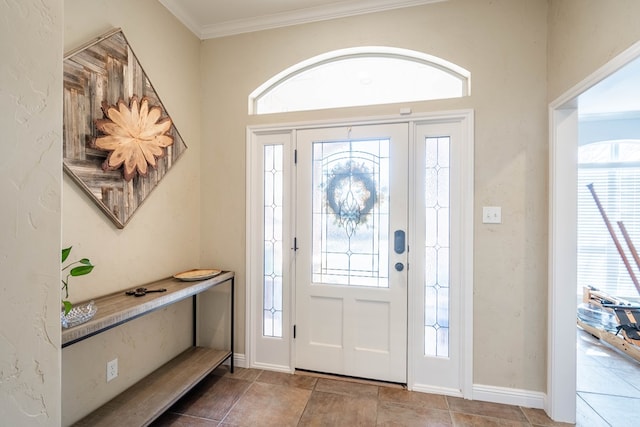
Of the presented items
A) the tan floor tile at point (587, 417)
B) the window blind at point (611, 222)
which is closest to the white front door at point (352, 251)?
the tan floor tile at point (587, 417)

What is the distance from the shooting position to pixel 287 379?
235cm

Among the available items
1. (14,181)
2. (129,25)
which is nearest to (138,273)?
(14,181)

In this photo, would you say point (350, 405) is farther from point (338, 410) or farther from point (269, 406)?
point (269, 406)

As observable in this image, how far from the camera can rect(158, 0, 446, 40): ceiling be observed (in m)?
2.27

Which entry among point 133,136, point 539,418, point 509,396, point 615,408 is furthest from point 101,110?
point 615,408

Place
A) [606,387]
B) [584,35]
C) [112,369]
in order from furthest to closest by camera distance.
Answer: [606,387] → [112,369] → [584,35]

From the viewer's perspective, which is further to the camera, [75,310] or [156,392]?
[156,392]

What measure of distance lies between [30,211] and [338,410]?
80.1 inches

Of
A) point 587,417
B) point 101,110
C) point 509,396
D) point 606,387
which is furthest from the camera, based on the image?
point 606,387

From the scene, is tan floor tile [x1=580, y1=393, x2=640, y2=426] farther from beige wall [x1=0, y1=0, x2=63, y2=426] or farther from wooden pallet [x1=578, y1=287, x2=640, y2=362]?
beige wall [x1=0, y1=0, x2=63, y2=426]

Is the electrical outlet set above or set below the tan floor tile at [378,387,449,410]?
above

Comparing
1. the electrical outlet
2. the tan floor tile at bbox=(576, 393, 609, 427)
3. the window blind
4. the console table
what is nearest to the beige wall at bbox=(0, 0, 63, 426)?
the console table

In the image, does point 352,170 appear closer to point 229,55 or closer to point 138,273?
point 229,55

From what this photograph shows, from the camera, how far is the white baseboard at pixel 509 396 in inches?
79.2
